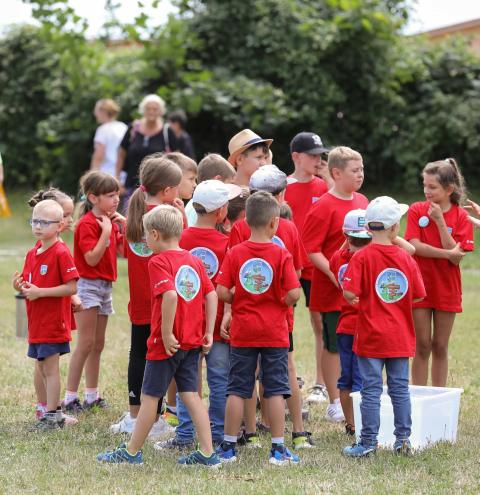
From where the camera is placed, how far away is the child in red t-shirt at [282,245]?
604 centimetres

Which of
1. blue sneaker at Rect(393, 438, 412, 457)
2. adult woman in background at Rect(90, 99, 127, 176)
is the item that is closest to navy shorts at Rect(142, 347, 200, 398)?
blue sneaker at Rect(393, 438, 412, 457)

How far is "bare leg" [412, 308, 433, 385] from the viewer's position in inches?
271

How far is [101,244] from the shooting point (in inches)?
267

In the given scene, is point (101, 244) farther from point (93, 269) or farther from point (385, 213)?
point (385, 213)

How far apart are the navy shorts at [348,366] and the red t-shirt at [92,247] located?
165 centimetres

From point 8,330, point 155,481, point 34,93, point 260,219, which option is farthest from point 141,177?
point 34,93

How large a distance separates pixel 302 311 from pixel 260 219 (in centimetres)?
573

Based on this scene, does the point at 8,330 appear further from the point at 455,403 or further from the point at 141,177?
the point at 455,403

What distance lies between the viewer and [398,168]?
711 inches

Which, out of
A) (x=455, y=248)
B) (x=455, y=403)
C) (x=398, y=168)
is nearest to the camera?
(x=455, y=403)

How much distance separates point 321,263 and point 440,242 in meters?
0.78

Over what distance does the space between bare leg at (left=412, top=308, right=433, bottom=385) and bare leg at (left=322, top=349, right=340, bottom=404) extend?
55cm

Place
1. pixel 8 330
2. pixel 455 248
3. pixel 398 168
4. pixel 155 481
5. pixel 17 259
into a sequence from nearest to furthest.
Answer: pixel 155 481 < pixel 455 248 < pixel 8 330 < pixel 17 259 < pixel 398 168

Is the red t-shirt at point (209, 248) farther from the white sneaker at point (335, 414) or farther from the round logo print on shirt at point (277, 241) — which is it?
the white sneaker at point (335, 414)
